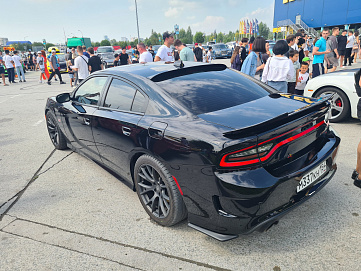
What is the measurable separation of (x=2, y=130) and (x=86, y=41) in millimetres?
39079

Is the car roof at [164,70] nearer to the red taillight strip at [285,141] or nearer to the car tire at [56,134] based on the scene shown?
the red taillight strip at [285,141]

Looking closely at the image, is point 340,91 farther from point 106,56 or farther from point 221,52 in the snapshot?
point 221,52

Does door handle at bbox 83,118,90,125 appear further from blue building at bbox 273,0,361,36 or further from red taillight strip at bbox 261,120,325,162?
blue building at bbox 273,0,361,36

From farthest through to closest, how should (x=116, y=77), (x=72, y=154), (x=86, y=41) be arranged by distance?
(x=86, y=41) → (x=72, y=154) → (x=116, y=77)

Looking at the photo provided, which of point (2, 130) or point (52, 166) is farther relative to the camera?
point (2, 130)

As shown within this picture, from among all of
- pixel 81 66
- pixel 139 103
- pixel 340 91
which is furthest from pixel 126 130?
pixel 81 66

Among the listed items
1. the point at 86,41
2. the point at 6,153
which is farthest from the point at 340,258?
the point at 86,41

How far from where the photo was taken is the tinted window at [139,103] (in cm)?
278

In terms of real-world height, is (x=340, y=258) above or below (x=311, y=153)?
below

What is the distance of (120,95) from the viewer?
10.4 feet

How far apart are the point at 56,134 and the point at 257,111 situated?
12.6 ft

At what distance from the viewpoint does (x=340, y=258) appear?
7.14ft

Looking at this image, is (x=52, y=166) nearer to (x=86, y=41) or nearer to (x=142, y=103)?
(x=142, y=103)

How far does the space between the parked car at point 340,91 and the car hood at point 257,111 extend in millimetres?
3149
